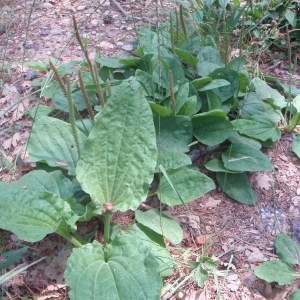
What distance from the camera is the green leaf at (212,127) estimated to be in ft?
6.66

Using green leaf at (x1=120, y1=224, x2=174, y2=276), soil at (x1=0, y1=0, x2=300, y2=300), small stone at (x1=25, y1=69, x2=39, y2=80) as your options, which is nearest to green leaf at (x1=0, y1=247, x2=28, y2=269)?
soil at (x1=0, y1=0, x2=300, y2=300)

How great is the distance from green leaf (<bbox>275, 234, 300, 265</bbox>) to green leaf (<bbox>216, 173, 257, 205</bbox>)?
22 cm

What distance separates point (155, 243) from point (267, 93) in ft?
3.61

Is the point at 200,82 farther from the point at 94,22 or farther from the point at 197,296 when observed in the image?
the point at 94,22

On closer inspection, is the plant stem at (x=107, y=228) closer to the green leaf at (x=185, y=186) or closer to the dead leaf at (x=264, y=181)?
the green leaf at (x=185, y=186)

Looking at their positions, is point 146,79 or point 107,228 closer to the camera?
point 107,228

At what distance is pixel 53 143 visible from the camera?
1.94m

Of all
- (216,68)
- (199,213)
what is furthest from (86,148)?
(216,68)

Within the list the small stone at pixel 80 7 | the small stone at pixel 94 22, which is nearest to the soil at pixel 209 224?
the small stone at pixel 94 22

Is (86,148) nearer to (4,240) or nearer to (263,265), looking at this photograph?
(4,240)

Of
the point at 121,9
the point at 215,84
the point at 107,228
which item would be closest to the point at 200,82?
the point at 215,84

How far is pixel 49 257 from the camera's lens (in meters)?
1.73

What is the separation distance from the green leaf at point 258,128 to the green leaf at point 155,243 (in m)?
0.72

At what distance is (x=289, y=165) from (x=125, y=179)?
2.97 feet
